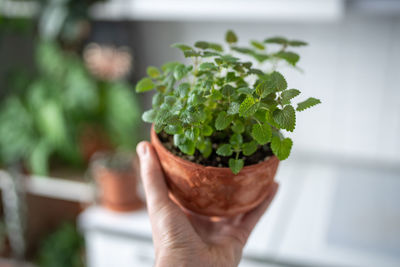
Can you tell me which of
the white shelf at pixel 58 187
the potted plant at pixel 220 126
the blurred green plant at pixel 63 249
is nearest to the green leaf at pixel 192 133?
the potted plant at pixel 220 126

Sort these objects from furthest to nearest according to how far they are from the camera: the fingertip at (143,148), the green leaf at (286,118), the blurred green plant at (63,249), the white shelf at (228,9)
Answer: the blurred green plant at (63,249) < the white shelf at (228,9) < the fingertip at (143,148) < the green leaf at (286,118)

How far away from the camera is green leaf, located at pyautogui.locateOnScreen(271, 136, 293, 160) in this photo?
21.7 inches

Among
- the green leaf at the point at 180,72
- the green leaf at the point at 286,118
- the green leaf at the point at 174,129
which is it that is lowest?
the green leaf at the point at 174,129

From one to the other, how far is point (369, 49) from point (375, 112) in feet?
0.92

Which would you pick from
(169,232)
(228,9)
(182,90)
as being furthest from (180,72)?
(228,9)

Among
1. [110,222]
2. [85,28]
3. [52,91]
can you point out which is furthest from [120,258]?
[85,28]

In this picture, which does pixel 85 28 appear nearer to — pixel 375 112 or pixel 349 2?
pixel 349 2

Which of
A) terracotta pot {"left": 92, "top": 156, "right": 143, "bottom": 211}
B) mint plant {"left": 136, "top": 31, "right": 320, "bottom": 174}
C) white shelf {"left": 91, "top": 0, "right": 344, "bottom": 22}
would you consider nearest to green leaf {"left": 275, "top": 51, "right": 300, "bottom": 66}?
mint plant {"left": 136, "top": 31, "right": 320, "bottom": 174}

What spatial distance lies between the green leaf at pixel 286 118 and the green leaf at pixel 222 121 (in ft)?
0.26

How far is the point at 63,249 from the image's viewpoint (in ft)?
6.09

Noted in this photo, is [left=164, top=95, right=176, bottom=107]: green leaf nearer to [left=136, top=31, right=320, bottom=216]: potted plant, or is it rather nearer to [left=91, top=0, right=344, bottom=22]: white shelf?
[left=136, top=31, right=320, bottom=216]: potted plant

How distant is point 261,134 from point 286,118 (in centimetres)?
5

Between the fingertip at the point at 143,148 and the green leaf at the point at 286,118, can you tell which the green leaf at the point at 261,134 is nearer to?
the green leaf at the point at 286,118

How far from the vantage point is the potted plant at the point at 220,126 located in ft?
1.79
